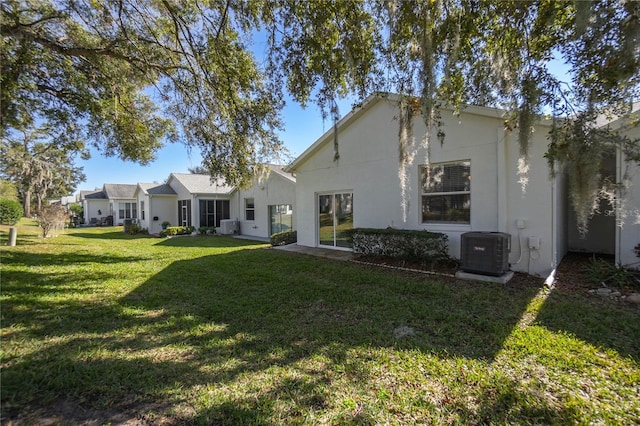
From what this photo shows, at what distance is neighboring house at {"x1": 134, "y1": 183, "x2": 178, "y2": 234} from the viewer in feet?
65.1

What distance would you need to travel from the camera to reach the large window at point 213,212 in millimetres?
18812

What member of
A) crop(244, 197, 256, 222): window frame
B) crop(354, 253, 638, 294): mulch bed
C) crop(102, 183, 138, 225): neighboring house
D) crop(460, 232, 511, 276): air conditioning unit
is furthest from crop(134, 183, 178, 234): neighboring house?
crop(460, 232, 511, 276): air conditioning unit

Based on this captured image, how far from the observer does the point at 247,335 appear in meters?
3.76

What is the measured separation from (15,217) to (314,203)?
80.6 ft

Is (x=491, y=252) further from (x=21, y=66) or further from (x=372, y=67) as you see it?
(x=21, y=66)

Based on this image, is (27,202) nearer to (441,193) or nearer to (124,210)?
(124,210)

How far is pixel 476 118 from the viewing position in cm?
682

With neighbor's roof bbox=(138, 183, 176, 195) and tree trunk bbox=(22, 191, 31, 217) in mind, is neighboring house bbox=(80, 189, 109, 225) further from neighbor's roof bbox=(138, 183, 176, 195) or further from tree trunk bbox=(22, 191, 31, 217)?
neighbor's roof bbox=(138, 183, 176, 195)

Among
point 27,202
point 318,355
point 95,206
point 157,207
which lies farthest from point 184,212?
point 27,202

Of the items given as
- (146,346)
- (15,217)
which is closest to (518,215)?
(146,346)

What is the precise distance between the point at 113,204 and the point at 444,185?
113ft

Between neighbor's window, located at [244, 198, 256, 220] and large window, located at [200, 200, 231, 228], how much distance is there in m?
2.78

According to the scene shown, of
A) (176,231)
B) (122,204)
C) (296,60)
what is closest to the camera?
(296,60)

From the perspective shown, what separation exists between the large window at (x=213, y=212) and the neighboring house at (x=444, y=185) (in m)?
10.1
